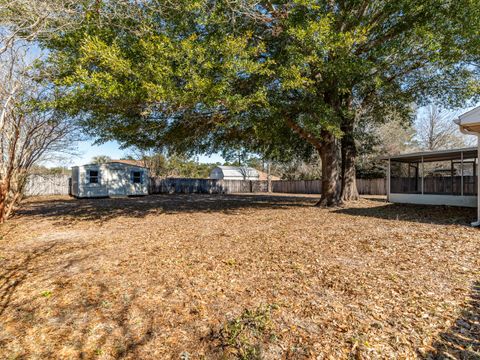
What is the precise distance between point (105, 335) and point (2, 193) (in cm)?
752

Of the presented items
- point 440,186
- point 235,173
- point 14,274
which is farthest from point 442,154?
point 235,173

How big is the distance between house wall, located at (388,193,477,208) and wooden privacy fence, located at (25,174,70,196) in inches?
872

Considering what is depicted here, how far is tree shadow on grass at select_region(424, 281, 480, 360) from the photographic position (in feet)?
7.09

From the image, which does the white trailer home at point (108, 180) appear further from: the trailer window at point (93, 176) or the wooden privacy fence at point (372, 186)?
the wooden privacy fence at point (372, 186)

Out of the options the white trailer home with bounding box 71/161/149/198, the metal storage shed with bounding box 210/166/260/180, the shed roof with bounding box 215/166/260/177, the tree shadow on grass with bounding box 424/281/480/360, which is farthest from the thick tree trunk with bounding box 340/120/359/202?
the shed roof with bounding box 215/166/260/177

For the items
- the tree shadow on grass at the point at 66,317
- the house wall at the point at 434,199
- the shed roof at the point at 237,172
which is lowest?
the tree shadow on grass at the point at 66,317

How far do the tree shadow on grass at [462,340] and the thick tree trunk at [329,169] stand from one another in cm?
902

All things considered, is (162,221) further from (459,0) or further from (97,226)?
(459,0)

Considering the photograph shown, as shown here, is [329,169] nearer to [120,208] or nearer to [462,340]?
[120,208]

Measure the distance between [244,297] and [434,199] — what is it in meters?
11.6

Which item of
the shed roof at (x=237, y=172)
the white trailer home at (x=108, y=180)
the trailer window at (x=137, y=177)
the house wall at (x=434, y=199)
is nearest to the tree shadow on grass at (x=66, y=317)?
the house wall at (x=434, y=199)

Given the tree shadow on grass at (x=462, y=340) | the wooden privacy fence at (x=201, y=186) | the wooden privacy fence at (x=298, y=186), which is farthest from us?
the wooden privacy fence at (x=298, y=186)

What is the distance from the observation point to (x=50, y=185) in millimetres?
21219

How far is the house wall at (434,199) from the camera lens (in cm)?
1048
